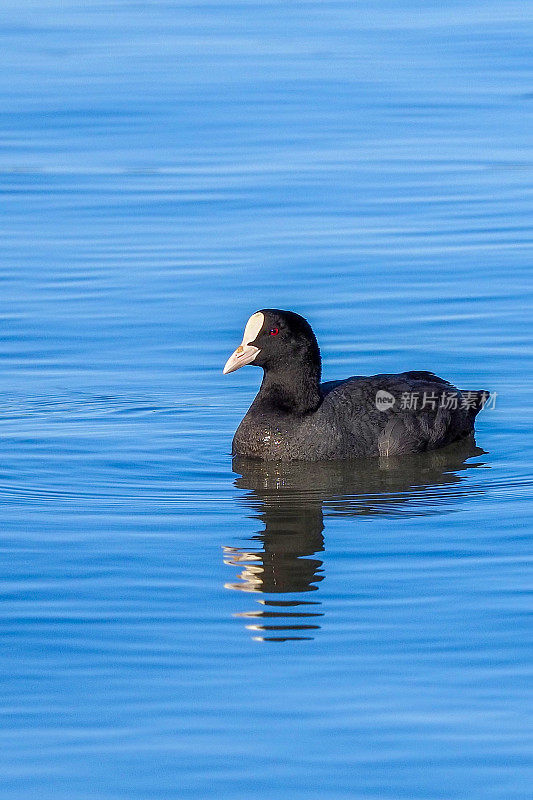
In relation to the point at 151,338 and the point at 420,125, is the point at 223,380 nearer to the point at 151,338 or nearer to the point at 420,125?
the point at 151,338

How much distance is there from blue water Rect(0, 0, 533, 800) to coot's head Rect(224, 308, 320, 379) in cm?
66

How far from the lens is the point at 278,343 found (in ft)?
33.3

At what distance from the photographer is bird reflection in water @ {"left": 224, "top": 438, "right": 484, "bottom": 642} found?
277 inches

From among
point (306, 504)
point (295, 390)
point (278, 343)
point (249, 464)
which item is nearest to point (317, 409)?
point (295, 390)

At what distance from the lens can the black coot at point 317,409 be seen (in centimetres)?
998

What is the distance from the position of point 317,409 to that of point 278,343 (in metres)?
0.52

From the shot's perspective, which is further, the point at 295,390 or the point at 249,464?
the point at 295,390

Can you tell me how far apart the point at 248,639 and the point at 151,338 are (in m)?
6.24

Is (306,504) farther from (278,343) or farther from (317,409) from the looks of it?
(278,343)

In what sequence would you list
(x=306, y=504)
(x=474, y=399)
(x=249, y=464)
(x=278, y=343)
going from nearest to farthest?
(x=306, y=504) → (x=249, y=464) → (x=278, y=343) → (x=474, y=399)

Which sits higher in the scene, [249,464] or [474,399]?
[474,399]

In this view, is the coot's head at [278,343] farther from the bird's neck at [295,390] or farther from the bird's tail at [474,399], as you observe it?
the bird's tail at [474,399]

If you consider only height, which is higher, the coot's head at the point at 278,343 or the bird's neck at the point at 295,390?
the coot's head at the point at 278,343

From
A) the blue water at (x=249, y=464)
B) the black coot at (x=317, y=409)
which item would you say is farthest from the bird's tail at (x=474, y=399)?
the blue water at (x=249, y=464)
